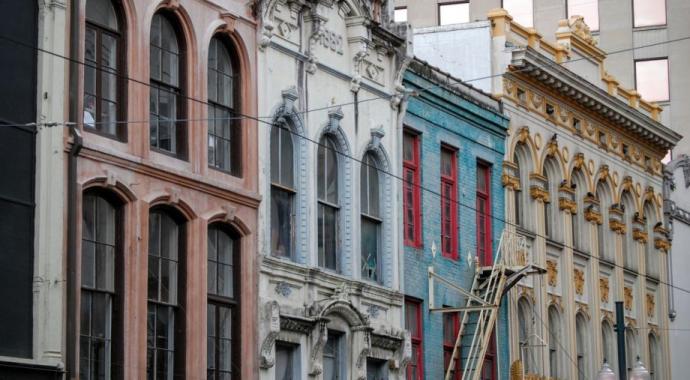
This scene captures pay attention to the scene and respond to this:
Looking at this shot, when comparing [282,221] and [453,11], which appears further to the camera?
[453,11]

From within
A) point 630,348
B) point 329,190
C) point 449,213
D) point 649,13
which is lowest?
point 630,348

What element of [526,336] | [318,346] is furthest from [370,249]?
[526,336]

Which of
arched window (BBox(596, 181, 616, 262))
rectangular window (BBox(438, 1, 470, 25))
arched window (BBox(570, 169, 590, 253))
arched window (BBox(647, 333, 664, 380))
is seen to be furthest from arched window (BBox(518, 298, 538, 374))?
rectangular window (BBox(438, 1, 470, 25))

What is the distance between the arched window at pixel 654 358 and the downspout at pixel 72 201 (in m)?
26.4

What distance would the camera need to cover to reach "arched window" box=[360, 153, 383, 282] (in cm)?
3441

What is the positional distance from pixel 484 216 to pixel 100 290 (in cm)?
1472

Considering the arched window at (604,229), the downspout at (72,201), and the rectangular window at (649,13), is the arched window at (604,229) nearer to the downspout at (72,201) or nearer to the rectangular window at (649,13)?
the rectangular window at (649,13)

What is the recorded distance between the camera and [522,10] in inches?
2591

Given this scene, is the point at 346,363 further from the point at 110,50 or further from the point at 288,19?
the point at 110,50

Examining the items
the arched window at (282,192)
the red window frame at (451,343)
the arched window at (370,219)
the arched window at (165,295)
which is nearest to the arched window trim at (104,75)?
the arched window at (165,295)

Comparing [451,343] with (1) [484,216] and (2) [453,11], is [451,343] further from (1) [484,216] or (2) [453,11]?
(2) [453,11]

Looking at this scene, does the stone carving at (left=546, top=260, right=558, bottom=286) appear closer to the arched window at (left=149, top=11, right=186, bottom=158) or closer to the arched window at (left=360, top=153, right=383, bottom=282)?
the arched window at (left=360, top=153, right=383, bottom=282)

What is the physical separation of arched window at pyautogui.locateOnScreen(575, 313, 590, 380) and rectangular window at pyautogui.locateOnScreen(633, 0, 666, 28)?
2449cm

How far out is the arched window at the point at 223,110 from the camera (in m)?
29.9
